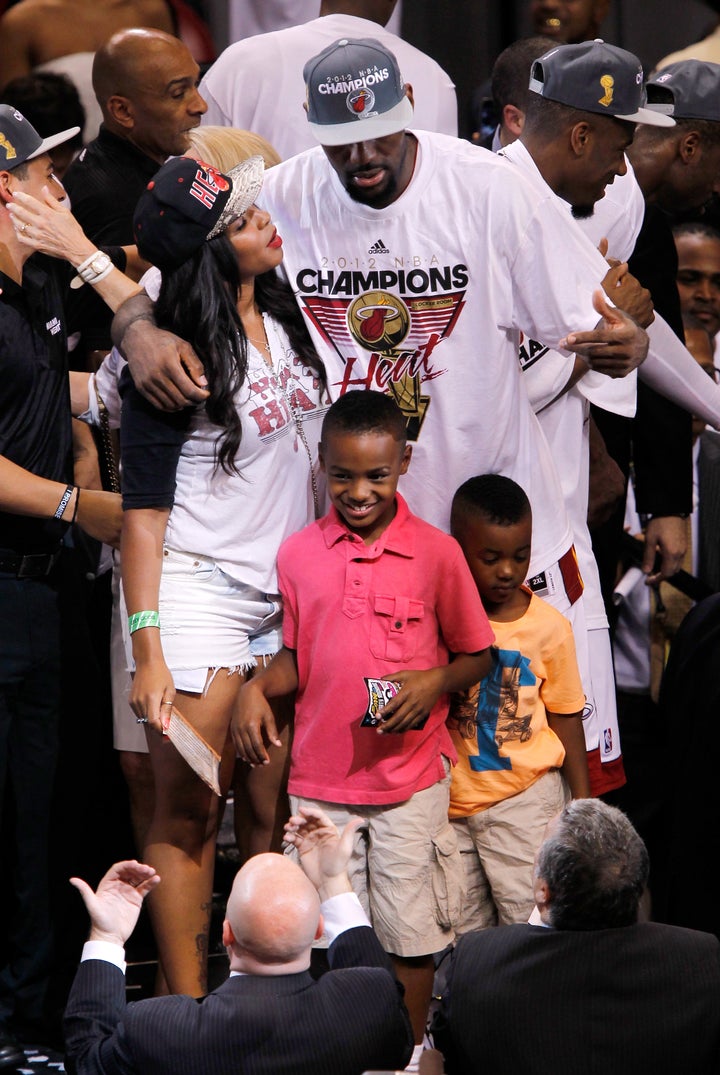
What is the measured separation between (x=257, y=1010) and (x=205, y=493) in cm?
117

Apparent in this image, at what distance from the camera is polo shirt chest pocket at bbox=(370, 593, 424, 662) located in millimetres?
3223

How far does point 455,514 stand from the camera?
133 inches

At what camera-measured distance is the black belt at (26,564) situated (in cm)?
366

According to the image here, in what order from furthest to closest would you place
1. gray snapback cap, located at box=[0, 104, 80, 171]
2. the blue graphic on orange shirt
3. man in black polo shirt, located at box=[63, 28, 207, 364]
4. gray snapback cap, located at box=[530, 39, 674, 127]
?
man in black polo shirt, located at box=[63, 28, 207, 364], gray snapback cap, located at box=[0, 104, 80, 171], gray snapback cap, located at box=[530, 39, 674, 127], the blue graphic on orange shirt

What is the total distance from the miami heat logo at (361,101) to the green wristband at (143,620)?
3.66 feet

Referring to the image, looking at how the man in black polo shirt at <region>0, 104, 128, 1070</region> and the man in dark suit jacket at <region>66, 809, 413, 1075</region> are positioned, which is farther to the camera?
the man in black polo shirt at <region>0, 104, 128, 1070</region>

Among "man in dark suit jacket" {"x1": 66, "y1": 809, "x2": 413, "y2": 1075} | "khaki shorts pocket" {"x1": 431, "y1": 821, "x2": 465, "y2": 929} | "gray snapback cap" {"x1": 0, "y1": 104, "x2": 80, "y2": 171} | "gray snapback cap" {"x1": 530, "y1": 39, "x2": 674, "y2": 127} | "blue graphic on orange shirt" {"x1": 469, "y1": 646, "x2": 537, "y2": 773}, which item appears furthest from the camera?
"gray snapback cap" {"x1": 0, "y1": 104, "x2": 80, "y2": 171}

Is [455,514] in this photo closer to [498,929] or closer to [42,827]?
[498,929]

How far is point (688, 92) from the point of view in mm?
4902

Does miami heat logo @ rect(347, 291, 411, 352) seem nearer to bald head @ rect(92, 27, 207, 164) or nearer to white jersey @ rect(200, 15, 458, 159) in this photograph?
white jersey @ rect(200, 15, 458, 159)

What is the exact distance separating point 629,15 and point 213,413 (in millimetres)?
4019

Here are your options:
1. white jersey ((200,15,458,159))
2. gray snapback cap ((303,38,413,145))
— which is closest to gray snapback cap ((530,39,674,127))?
gray snapback cap ((303,38,413,145))

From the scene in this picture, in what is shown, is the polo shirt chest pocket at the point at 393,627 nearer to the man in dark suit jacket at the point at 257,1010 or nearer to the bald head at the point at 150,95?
the man in dark suit jacket at the point at 257,1010

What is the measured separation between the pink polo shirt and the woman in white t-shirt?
0.42ft
